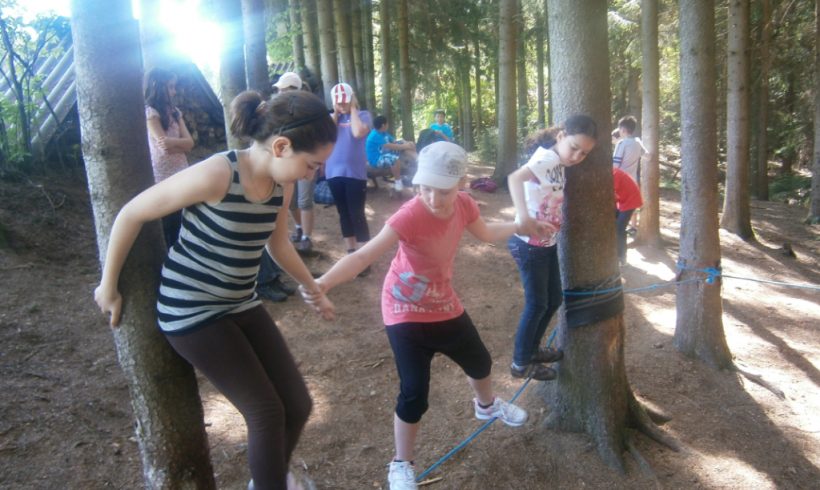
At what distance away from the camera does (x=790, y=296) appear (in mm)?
7125

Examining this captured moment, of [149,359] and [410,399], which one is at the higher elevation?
[149,359]

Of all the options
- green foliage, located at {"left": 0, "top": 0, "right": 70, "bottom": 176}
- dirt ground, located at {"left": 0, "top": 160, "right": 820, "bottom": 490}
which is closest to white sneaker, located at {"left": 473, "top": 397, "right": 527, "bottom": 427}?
dirt ground, located at {"left": 0, "top": 160, "right": 820, "bottom": 490}

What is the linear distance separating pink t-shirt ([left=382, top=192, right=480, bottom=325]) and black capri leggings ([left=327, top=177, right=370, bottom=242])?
3.40 metres

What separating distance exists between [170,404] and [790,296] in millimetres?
7629

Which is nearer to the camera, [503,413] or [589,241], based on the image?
[503,413]

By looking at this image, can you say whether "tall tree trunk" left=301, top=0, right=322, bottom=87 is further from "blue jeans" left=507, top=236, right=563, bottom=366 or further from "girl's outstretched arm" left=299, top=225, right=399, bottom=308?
"girl's outstretched arm" left=299, top=225, right=399, bottom=308

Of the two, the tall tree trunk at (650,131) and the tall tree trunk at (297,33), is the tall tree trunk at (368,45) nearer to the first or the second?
the tall tree trunk at (297,33)

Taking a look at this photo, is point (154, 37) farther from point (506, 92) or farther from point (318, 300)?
point (318, 300)

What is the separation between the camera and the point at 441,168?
2652 mm

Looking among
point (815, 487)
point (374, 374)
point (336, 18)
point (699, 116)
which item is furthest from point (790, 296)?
point (336, 18)

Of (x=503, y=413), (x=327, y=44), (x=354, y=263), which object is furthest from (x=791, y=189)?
(x=354, y=263)

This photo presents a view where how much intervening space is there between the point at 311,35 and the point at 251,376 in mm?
13198

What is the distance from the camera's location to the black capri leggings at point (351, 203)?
6.16m

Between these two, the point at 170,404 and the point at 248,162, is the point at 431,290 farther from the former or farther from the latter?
the point at 170,404
